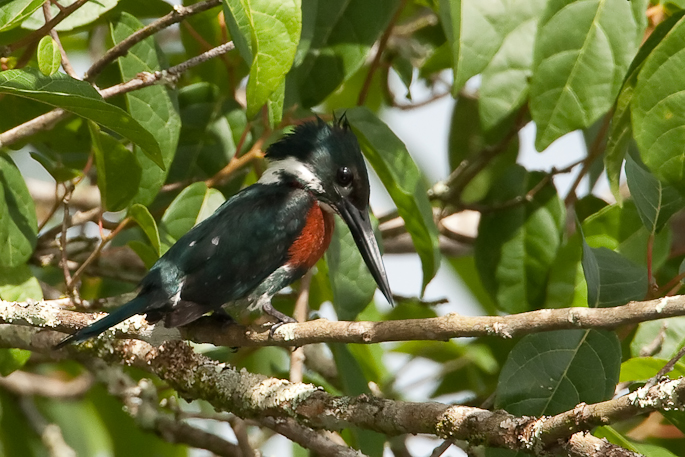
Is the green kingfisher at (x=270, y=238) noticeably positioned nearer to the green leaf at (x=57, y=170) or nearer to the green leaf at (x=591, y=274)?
the green leaf at (x=57, y=170)

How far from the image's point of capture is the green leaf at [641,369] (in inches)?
82.2

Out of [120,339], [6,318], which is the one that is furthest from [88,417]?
[6,318]

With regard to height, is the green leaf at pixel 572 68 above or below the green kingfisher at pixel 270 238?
above

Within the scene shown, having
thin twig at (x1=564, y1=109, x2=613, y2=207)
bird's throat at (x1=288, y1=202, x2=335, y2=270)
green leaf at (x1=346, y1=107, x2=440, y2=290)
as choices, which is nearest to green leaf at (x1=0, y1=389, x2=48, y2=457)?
bird's throat at (x1=288, y1=202, x2=335, y2=270)

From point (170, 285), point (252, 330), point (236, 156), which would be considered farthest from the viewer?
point (236, 156)

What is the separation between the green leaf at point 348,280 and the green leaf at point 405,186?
0.59ft

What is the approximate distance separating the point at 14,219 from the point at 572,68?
1.65m

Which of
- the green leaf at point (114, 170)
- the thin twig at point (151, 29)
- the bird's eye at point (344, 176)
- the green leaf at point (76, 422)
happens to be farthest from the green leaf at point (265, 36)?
the green leaf at point (76, 422)

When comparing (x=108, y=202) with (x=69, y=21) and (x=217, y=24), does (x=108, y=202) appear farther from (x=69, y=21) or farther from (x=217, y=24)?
(x=217, y=24)

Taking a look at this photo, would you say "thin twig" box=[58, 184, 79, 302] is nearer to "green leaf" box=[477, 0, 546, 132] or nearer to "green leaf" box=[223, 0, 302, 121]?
"green leaf" box=[223, 0, 302, 121]

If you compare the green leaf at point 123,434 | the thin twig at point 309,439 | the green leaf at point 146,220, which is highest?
the green leaf at point 146,220

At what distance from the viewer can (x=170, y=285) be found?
243cm

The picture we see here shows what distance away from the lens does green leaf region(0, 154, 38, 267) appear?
231 cm

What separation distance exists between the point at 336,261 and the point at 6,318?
0.96 metres
